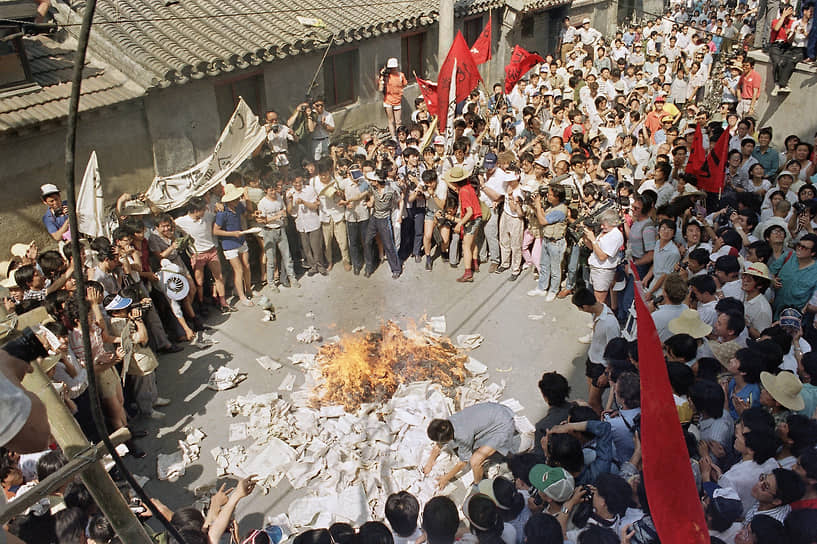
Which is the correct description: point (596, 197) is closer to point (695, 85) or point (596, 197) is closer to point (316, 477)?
point (316, 477)

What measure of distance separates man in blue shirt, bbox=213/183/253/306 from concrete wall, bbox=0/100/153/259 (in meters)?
2.11

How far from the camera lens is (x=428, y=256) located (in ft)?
34.6

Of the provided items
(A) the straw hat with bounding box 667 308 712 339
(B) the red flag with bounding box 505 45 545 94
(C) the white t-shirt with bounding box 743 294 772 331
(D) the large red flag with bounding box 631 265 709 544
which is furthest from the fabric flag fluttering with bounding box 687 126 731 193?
(D) the large red flag with bounding box 631 265 709 544

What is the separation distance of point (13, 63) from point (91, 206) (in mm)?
2860

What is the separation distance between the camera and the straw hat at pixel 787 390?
4.88 meters

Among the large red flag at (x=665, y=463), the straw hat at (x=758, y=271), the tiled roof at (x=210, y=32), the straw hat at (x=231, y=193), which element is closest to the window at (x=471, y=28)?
the tiled roof at (x=210, y=32)

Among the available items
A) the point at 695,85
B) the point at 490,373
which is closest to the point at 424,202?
the point at 490,373

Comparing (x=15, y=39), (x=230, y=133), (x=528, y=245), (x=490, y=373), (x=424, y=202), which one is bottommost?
(x=490, y=373)

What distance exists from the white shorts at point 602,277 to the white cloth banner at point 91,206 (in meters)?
6.42

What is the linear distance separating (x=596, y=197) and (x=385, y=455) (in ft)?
15.7

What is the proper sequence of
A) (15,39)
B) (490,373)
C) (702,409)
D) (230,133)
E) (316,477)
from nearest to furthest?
(702,409)
(316,477)
(490,373)
(15,39)
(230,133)

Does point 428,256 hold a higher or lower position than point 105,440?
lower

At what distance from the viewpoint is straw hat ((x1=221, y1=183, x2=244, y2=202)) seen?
898 cm

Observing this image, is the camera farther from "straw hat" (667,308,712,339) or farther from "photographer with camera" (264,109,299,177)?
"photographer with camera" (264,109,299,177)
